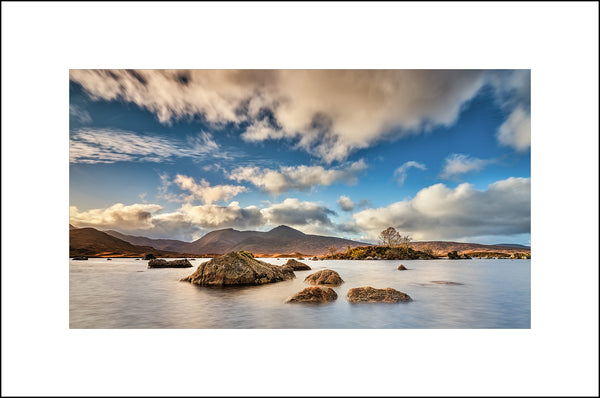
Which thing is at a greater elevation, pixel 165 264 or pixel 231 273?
pixel 231 273

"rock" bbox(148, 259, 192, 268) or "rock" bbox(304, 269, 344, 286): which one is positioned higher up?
"rock" bbox(304, 269, 344, 286)

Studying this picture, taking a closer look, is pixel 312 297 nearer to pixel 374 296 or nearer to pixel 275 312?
pixel 275 312

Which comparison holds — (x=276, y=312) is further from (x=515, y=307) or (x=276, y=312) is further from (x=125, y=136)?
(x=125, y=136)

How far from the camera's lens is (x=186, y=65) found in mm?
5543

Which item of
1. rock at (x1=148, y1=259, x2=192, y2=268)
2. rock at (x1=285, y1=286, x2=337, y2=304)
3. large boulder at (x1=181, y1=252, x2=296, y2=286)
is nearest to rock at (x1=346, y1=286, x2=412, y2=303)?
rock at (x1=285, y1=286, x2=337, y2=304)

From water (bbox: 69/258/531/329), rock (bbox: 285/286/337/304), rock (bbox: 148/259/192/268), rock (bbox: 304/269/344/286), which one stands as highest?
rock (bbox: 285/286/337/304)

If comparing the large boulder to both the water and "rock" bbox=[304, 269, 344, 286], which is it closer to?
the water

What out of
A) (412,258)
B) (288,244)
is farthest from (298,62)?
(412,258)

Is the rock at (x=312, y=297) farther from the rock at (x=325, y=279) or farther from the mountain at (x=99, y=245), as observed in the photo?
the mountain at (x=99, y=245)

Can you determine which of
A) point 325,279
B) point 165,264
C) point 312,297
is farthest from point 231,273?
point 165,264

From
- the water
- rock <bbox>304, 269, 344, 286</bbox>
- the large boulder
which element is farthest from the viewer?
rock <bbox>304, 269, 344, 286</bbox>

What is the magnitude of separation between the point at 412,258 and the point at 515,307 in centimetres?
3876

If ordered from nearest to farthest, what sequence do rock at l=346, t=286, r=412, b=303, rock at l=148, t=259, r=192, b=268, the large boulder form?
rock at l=346, t=286, r=412, b=303, the large boulder, rock at l=148, t=259, r=192, b=268

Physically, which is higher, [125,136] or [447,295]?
[125,136]
